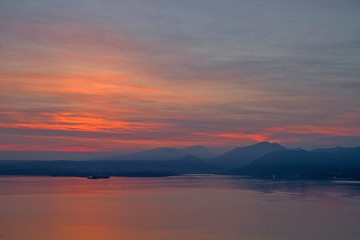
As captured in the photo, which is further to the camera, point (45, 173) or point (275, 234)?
point (45, 173)

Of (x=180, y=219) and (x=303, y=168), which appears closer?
(x=180, y=219)

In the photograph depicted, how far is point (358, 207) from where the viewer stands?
19656 millimetres

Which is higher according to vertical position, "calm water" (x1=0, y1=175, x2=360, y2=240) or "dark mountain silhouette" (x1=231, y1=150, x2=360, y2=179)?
"dark mountain silhouette" (x1=231, y1=150, x2=360, y2=179)

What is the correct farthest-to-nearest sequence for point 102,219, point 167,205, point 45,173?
point 45,173 → point 167,205 → point 102,219

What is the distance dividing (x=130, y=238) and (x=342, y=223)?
7.81 m

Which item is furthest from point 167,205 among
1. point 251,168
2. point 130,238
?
point 251,168

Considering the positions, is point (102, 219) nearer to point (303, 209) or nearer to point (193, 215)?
point (193, 215)

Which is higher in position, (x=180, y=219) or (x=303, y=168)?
(x=303, y=168)

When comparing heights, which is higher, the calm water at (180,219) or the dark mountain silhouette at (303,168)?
the dark mountain silhouette at (303,168)

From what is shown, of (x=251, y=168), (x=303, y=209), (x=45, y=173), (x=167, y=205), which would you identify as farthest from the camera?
(x=251, y=168)

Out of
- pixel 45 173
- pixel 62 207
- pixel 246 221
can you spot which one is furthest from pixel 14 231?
pixel 45 173

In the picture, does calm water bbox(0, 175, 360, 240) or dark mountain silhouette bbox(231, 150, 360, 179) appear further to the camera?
dark mountain silhouette bbox(231, 150, 360, 179)

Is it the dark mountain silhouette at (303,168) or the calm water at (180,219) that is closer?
the calm water at (180,219)

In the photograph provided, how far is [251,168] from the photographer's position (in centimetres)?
7569
